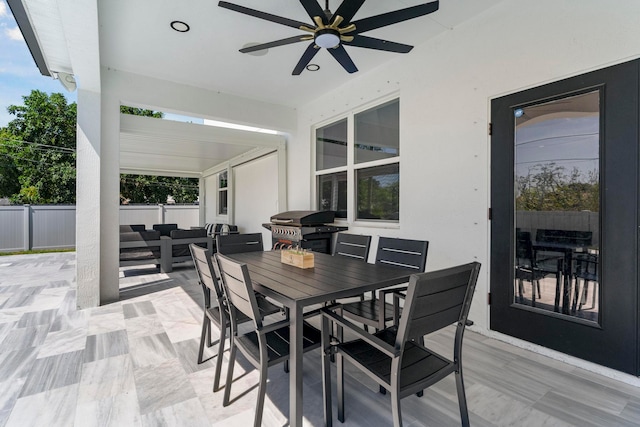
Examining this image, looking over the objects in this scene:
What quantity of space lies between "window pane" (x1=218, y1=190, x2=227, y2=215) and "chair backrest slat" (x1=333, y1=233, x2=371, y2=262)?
7.51 meters

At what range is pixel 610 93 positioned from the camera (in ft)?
6.93

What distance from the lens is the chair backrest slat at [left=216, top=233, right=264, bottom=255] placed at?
3139 mm

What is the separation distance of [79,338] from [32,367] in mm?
517

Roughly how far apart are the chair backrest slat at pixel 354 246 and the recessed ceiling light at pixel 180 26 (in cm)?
260

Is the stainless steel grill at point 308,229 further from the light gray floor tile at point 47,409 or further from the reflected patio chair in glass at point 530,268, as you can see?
the light gray floor tile at point 47,409

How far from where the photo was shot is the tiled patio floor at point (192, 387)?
1694 mm

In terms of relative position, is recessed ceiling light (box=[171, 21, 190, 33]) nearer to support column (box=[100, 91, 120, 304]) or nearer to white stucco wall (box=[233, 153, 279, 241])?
support column (box=[100, 91, 120, 304])

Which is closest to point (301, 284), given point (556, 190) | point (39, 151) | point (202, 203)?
point (556, 190)

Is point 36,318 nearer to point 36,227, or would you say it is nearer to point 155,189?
point 36,227

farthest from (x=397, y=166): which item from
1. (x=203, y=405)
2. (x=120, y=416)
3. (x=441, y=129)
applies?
(x=120, y=416)

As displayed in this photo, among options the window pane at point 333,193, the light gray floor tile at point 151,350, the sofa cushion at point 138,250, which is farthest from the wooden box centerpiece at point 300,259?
the sofa cushion at point 138,250

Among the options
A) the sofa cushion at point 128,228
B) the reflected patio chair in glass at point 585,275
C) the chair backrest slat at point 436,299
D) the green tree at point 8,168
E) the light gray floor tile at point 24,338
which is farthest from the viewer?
the green tree at point 8,168

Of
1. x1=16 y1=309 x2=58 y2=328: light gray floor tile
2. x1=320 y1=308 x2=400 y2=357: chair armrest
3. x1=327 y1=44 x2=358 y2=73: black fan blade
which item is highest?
x1=327 y1=44 x2=358 y2=73: black fan blade

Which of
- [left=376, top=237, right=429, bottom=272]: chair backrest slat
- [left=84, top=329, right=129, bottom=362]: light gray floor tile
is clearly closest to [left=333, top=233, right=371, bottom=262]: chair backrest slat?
[left=376, top=237, right=429, bottom=272]: chair backrest slat
